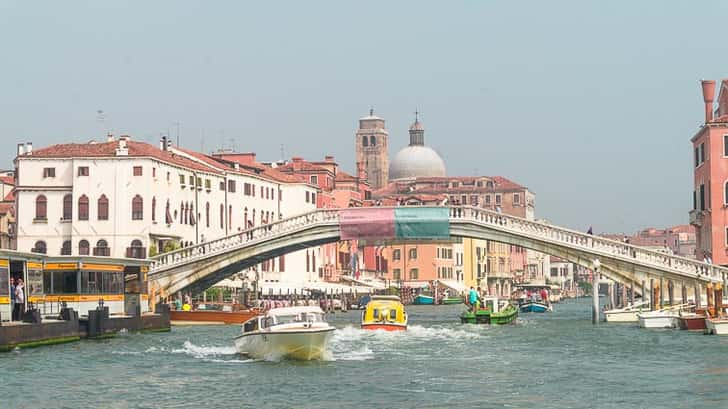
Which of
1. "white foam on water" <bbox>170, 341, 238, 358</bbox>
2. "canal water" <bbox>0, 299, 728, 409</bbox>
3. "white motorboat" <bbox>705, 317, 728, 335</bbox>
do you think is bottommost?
"canal water" <bbox>0, 299, 728, 409</bbox>

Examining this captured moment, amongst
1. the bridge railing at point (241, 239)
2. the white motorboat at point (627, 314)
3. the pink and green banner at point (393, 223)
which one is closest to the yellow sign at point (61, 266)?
the bridge railing at point (241, 239)

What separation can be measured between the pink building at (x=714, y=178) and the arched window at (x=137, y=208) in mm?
22411

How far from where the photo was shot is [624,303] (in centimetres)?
5616

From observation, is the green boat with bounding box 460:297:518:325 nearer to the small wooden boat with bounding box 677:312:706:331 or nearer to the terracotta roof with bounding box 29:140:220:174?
the small wooden boat with bounding box 677:312:706:331

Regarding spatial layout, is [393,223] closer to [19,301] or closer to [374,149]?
[19,301]

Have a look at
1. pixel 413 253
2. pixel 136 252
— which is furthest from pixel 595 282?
pixel 413 253

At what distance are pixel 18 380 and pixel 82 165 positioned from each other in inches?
1270

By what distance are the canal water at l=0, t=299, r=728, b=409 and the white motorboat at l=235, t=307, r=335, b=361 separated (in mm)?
309

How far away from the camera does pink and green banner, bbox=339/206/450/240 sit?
163ft

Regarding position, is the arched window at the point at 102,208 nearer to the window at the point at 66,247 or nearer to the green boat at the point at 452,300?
the window at the point at 66,247

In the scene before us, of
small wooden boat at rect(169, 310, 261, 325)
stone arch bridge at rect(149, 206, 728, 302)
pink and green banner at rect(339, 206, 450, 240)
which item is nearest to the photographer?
stone arch bridge at rect(149, 206, 728, 302)

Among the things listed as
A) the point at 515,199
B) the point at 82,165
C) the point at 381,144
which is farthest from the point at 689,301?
the point at 381,144

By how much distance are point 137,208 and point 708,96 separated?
76.1 ft

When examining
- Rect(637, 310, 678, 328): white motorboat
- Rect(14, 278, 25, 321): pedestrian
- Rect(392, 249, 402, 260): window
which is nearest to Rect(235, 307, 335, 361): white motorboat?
Rect(14, 278, 25, 321): pedestrian
